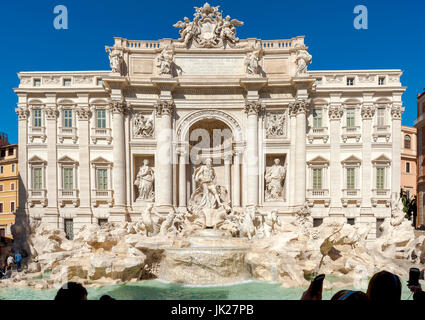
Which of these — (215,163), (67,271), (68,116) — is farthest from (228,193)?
(68,116)

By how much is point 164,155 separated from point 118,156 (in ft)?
9.57

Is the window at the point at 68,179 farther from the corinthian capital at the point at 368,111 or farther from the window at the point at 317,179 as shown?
the corinthian capital at the point at 368,111

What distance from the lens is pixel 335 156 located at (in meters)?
18.4

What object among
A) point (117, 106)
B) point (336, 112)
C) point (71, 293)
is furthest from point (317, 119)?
point (71, 293)

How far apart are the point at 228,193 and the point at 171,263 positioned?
7.88 metres

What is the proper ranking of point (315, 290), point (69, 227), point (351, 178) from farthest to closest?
point (351, 178) → point (69, 227) → point (315, 290)

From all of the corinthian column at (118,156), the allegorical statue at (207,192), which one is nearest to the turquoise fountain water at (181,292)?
the allegorical statue at (207,192)

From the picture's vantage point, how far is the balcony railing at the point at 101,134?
18.5m

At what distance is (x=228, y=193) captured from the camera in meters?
19.0

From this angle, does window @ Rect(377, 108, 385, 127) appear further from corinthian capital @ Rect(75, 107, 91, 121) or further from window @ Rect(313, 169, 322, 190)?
corinthian capital @ Rect(75, 107, 91, 121)

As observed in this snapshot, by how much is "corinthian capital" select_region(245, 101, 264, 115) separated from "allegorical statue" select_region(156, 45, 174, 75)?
544 centimetres

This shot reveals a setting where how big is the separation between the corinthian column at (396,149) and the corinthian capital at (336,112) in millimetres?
3259

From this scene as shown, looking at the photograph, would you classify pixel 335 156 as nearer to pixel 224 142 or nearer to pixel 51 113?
pixel 224 142
